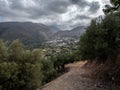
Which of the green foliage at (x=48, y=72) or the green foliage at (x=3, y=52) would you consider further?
the green foliage at (x=48, y=72)

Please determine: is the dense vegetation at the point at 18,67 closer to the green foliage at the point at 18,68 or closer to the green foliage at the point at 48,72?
the green foliage at the point at 18,68

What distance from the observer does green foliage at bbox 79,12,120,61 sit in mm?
24875

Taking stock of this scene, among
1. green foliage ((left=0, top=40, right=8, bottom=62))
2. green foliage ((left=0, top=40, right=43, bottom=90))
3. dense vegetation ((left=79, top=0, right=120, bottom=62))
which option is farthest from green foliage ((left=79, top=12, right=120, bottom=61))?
green foliage ((left=0, top=40, right=8, bottom=62))

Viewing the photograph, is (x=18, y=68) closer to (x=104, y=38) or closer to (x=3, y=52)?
(x=3, y=52)

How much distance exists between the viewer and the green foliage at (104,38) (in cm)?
2488

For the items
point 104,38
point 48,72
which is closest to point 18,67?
point 104,38

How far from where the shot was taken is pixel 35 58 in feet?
113

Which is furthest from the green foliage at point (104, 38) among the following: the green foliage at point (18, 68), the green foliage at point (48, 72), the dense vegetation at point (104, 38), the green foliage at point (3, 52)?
the green foliage at point (48, 72)

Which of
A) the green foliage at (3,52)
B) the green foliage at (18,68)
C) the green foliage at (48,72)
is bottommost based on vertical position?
the green foliage at (48,72)

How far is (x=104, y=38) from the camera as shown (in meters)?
25.5

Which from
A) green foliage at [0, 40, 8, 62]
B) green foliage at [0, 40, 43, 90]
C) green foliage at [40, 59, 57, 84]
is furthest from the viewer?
green foliage at [40, 59, 57, 84]

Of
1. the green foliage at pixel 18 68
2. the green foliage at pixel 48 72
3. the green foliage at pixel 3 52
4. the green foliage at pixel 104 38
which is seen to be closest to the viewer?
the green foliage at pixel 104 38

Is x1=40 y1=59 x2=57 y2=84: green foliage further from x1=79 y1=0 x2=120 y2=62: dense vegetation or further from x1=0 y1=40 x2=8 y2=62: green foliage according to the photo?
x1=79 y1=0 x2=120 y2=62: dense vegetation

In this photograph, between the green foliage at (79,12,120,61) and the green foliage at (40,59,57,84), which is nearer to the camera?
the green foliage at (79,12,120,61)
